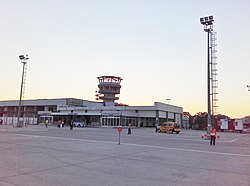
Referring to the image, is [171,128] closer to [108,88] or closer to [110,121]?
[110,121]

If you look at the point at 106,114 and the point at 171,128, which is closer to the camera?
the point at 171,128

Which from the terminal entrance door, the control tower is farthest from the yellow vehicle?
the control tower

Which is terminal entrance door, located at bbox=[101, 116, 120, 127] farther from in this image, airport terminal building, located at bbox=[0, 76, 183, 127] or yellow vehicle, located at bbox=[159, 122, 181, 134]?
yellow vehicle, located at bbox=[159, 122, 181, 134]

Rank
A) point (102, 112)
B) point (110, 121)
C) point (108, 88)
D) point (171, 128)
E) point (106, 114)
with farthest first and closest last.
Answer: point (108, 88)
point (102, 112)
point (106, 114)
point (110, 121)
point (171, 128)

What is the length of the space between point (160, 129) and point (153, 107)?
947 inches

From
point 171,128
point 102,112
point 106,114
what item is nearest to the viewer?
point 171,128

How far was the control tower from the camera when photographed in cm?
9381

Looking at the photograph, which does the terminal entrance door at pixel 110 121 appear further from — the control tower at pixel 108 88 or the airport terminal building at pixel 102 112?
the control tower at pixel 108 88

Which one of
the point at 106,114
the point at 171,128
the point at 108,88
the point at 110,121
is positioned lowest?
the point at 171,128

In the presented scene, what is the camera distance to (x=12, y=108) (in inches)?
4183

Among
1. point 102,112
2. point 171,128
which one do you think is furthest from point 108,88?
point 171,128

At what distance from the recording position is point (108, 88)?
94.2 m

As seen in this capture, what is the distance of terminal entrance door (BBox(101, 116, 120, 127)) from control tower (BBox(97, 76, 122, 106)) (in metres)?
24.7

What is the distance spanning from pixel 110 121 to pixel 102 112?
169 inches
